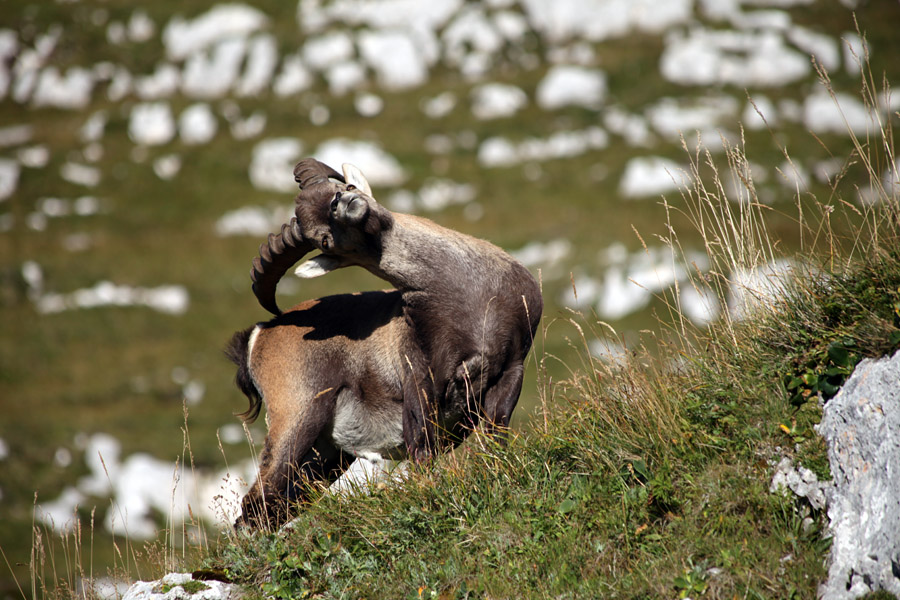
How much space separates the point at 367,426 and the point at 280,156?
4270cm

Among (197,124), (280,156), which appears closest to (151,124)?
(197,124)

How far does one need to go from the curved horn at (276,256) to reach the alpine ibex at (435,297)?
0.01 m

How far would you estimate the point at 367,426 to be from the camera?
6.84 metres

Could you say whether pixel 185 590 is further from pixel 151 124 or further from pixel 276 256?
pixel 151 124

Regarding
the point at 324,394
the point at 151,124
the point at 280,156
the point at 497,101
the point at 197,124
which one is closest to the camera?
the point at 324,394

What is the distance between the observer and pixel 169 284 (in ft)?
125

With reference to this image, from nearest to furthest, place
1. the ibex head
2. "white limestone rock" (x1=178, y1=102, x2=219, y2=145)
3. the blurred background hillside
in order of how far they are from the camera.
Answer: the ibex head → the blurred background hillside → "white limestone rock" (x1=178, y1=102, x2=219, y2=145)

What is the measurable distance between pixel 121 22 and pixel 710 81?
46146 mm

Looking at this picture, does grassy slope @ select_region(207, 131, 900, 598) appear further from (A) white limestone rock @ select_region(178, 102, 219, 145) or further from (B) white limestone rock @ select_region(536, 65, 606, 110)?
(A) white limestone rock @ select_region(178, 102, 219, 145)

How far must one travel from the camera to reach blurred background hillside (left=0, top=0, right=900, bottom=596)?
29500 mm

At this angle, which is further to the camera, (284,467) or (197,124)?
(197,124)

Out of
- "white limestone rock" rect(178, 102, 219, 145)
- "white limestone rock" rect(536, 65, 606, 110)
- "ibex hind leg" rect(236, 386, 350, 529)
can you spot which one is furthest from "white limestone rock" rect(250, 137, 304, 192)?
"ibex hind leg" rect(236, 386, 350, 529)

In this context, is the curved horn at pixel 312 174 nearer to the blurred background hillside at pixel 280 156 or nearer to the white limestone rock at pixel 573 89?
the blurred background hillside at pixel 280 156

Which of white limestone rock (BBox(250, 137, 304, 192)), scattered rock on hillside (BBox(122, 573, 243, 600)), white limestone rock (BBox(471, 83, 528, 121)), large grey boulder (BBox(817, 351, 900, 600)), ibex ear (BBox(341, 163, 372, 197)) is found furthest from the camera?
white limestone rock (BBox(471, 83, 528, 121))
